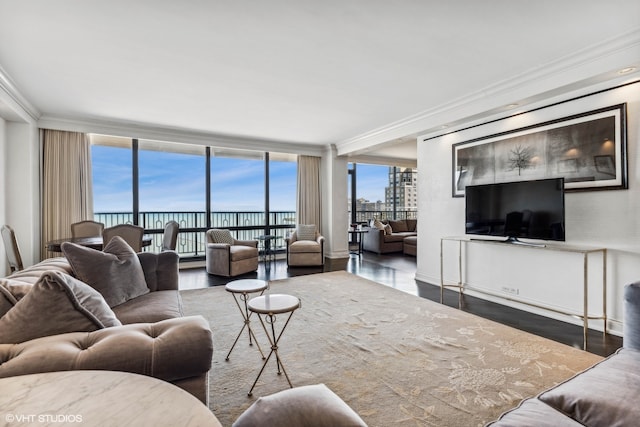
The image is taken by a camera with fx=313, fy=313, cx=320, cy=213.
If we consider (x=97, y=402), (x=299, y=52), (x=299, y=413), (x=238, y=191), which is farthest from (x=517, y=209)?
(x=238, y=191)

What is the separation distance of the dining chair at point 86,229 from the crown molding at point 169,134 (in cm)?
159

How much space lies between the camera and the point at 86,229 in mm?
4879

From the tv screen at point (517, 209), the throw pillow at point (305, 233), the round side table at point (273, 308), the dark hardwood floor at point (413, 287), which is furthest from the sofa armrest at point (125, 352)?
the throw pillow at point (305, 233)

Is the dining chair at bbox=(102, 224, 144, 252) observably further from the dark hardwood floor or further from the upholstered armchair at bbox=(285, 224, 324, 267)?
the upholstered armchair at bbox=(285, 224, 324, 267)

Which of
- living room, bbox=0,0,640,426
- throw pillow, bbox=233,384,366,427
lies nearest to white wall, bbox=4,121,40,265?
living room, bbox=0,0,640,426

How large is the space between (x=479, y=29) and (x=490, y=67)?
2.67 ft

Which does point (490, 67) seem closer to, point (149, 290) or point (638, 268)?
point (638, 268)

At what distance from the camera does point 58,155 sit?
200 inches

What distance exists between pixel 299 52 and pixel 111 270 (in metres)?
2.42

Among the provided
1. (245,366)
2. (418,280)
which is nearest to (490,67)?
(418,280)

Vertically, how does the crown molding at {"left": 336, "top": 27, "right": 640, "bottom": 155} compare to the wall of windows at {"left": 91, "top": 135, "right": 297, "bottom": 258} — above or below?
above

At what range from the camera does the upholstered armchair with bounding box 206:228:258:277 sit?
537cm

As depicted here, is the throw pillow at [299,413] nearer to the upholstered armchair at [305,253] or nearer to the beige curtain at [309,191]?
the upholstered armchair at [305,253]

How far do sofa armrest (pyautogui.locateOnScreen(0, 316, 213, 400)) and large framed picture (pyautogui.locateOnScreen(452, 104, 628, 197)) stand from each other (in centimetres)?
373
